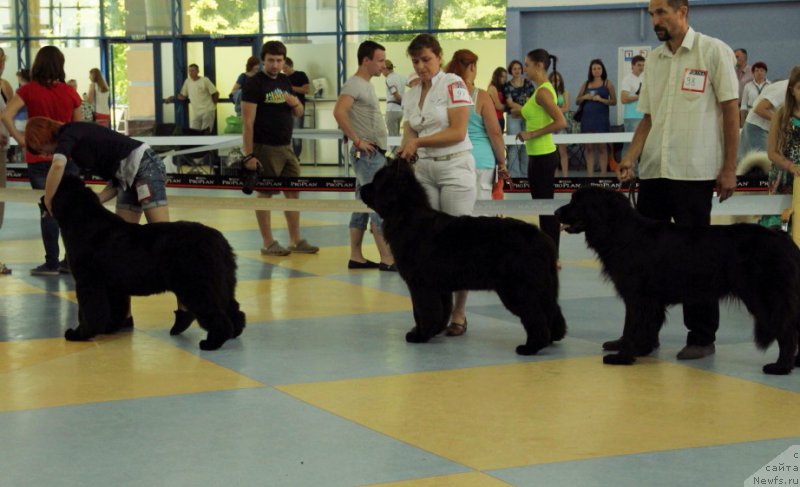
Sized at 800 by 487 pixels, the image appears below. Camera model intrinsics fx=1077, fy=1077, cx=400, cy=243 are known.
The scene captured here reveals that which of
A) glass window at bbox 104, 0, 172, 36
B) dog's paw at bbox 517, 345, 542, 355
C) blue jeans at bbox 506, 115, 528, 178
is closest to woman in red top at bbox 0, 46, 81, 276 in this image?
dog's paw at bbox 517, 345, 542, 355

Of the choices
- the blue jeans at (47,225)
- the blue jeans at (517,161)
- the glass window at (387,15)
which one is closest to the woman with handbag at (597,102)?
the blue jeans at (517,161)

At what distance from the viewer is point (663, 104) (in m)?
6.16

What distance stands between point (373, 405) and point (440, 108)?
89.2 inches

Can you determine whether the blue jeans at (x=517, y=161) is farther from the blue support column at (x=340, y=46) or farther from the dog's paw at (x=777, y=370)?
the dog's paw at (x=777, y=370)

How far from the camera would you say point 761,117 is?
31.8 ft

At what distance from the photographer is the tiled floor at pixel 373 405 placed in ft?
13.4

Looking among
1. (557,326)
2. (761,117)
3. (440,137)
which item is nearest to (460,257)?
(557,326)

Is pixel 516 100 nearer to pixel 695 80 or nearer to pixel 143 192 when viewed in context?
pixel 143 192

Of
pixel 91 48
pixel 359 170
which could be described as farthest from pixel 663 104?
pixel 91 48

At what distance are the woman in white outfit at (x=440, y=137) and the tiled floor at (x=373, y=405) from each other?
0.86 meters

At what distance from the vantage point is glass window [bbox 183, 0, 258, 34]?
80.7ft

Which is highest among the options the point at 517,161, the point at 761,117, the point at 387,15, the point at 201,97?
the point at 387,15

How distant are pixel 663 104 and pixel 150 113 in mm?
20890

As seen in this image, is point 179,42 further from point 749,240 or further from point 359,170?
point 749,240
